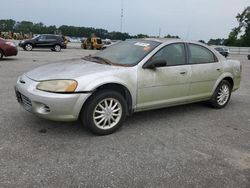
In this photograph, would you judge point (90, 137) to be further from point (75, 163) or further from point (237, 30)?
point (237, 30)

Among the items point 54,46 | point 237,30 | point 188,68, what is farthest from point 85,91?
point 237,30

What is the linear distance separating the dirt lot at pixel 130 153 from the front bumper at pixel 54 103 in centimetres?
35

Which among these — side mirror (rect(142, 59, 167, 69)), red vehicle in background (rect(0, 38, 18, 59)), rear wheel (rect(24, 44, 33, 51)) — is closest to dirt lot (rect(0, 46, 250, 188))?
side mirror (rect(142, 59, 167, 69))

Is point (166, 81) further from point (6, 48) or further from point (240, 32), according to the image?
point (240, 32)

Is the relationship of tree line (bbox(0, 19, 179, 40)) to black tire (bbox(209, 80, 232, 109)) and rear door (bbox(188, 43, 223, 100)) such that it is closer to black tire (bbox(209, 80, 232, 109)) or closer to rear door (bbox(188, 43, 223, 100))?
black tire (bbox(209, 80, 232, 109))

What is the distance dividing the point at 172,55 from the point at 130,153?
2140mm

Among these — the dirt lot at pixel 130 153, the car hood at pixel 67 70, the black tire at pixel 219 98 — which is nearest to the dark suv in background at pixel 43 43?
the dirt lot at pixel 130 153

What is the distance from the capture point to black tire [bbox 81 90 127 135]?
160 inches

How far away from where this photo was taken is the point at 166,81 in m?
4.87

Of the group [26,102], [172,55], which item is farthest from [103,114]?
[172,55]

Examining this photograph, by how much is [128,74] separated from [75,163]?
65.2 inches

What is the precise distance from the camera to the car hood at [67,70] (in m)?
4.11

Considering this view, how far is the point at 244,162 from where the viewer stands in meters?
3.64

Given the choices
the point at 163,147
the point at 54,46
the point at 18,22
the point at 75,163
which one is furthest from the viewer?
the point at 18,22
